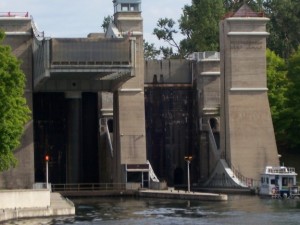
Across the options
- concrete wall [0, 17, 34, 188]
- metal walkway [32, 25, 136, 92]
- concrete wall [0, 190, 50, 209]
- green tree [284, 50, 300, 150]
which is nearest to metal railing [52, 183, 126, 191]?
concrete wall [0, 17, 34, 188]

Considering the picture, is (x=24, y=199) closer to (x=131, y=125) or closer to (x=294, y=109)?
(x=131, y=125)

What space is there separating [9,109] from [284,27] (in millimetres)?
68850

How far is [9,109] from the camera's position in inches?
3113

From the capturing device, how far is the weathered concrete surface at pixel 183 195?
9081 cm

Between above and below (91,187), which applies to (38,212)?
below

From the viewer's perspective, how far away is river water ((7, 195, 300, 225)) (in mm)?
71812

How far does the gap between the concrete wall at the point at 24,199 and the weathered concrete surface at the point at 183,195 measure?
1798cm

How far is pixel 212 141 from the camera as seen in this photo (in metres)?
112

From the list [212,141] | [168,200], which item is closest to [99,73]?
[168,200]

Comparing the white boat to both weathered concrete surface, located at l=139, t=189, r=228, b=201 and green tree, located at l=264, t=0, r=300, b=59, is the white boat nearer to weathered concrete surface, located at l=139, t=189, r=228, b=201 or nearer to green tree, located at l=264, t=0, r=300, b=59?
weathered concrete surface, located at l=139, t=189, r=228, b=201

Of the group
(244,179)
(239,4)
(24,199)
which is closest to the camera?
(24,199)

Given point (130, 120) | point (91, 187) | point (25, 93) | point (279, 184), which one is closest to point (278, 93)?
point (130, 120)

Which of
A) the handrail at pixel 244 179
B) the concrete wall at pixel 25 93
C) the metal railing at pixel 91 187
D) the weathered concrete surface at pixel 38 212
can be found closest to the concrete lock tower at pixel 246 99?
the handrail at pixel 244 179

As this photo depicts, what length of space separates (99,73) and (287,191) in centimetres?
1656
